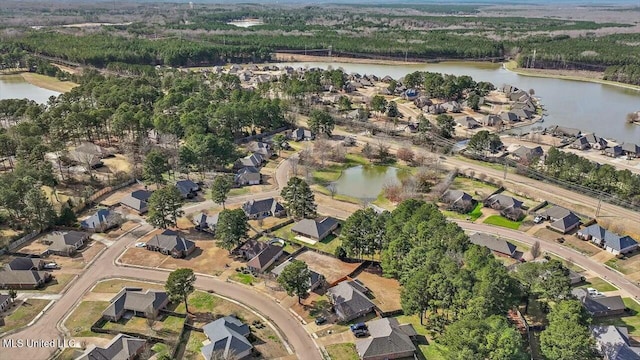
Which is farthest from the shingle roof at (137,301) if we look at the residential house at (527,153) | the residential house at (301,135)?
the residential house at (527,153)

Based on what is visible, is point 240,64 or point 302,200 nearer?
point 302,200

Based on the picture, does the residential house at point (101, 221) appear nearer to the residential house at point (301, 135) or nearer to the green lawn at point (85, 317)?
the green lawn at point (85, 317)

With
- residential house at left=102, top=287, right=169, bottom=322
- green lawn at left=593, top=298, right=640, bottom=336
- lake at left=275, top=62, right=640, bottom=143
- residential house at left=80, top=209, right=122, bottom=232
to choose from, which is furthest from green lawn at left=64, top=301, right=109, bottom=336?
lake at left=275, top=62, right=640, bottom=143

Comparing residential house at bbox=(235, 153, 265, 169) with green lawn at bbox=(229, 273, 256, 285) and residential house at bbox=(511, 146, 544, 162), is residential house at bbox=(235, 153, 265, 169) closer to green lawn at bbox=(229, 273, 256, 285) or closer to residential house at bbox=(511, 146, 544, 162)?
green lawn at bbox=(229, 273, 256, 285)

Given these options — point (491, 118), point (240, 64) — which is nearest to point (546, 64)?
point (491, 118)

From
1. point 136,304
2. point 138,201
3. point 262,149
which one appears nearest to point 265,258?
point 136,304

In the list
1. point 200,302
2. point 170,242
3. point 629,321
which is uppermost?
point 170,242

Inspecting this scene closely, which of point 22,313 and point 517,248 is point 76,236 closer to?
point 22,313

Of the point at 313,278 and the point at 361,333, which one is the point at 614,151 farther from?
the point at 361,333
